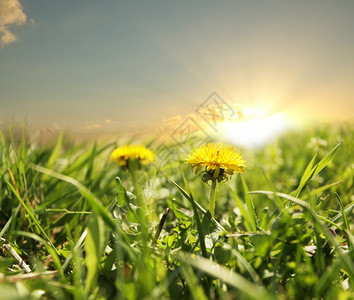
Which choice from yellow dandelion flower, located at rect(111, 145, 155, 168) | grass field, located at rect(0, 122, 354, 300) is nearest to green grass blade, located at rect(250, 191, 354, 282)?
grass field, located at rect(0, 122, 354, 300)

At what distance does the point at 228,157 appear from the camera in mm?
910

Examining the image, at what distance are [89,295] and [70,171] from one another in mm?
1035

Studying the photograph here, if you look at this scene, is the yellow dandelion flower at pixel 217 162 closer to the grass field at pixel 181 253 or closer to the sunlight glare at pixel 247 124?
the grass field at pixel 181 253

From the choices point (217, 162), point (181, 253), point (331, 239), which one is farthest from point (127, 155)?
point (331, 239)

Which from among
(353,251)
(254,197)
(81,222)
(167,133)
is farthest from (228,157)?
(167,133)

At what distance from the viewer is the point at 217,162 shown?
2.95 feet

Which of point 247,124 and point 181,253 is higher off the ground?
point 247,124

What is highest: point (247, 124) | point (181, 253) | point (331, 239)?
point (247, 124)

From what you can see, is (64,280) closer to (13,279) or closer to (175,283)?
(13,279)

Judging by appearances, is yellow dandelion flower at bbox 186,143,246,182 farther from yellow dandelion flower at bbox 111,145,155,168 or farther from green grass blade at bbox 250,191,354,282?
yellow dandelion flower at bbox 111,145,155,168

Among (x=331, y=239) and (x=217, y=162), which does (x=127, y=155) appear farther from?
(x=331, y=239)

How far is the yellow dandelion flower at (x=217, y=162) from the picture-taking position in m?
0.90

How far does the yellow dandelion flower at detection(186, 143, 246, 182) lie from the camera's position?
0.90 m

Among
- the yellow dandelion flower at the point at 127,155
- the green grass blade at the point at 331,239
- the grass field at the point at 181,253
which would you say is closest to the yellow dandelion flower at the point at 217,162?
the grass field at the point at 181,253
